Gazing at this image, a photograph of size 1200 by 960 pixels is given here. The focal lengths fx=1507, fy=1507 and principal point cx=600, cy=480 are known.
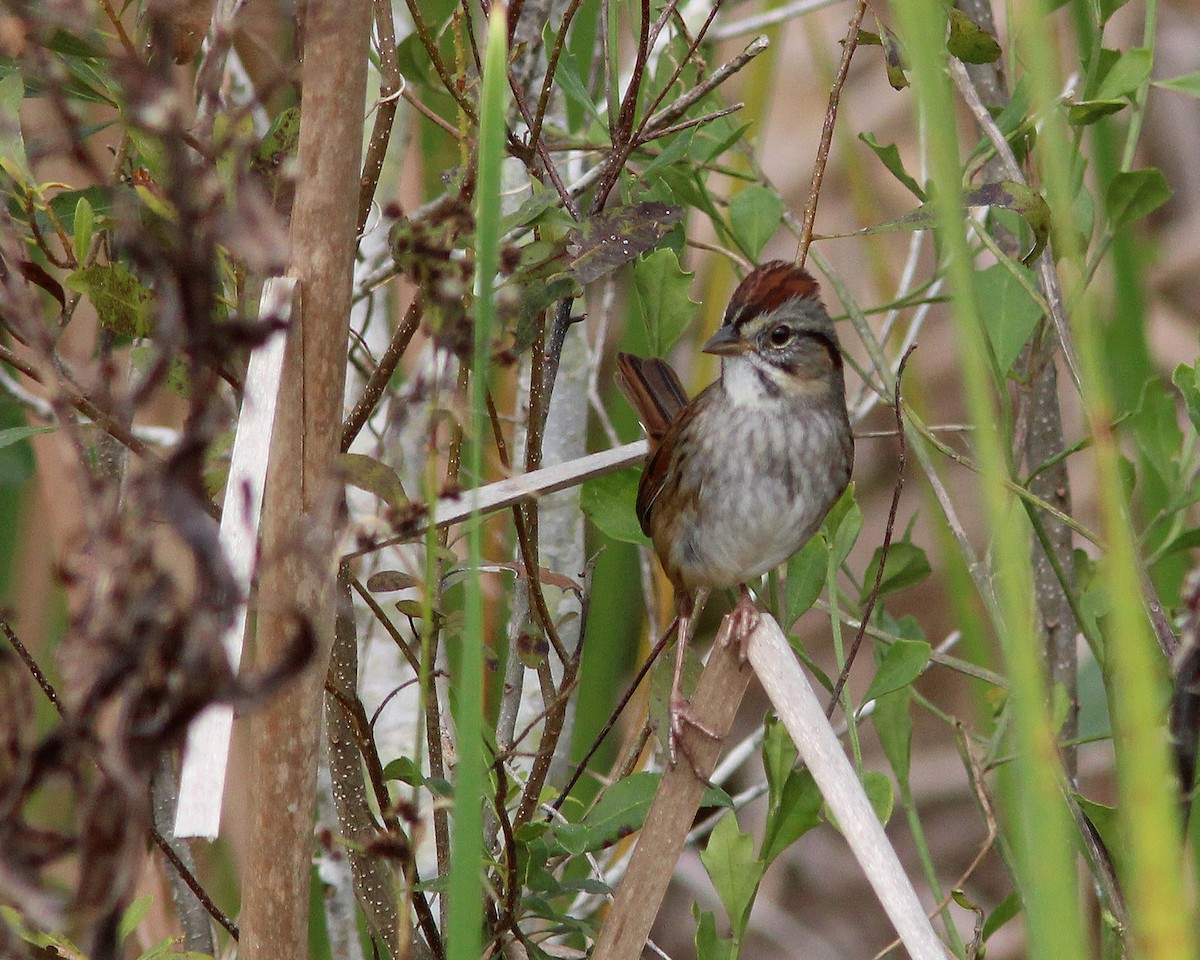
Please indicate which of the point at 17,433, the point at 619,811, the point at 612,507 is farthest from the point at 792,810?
the point at 17,433

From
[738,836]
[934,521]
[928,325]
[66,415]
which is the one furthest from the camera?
[928,325]

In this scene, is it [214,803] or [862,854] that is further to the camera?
[862,854]

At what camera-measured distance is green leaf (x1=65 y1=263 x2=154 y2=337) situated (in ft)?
3.73

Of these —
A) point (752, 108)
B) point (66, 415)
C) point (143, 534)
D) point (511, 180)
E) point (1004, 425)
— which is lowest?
point (143, 534)

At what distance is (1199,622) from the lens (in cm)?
79

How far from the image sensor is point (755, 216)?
1.63m

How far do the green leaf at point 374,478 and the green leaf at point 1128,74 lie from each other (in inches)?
34.2

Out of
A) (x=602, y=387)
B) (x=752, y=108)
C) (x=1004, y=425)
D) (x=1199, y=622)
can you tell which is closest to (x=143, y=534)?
(x=1199, y=622)

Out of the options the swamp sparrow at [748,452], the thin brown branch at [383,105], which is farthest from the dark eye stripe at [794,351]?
the thin brown branch at [383,105]

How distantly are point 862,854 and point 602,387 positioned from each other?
82.4 inches

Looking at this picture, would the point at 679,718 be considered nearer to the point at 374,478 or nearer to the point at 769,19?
the point at 374,478

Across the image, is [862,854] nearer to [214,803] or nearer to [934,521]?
[214,803]

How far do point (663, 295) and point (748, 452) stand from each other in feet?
1.77

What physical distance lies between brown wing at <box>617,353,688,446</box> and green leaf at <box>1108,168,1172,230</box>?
0.62 m
